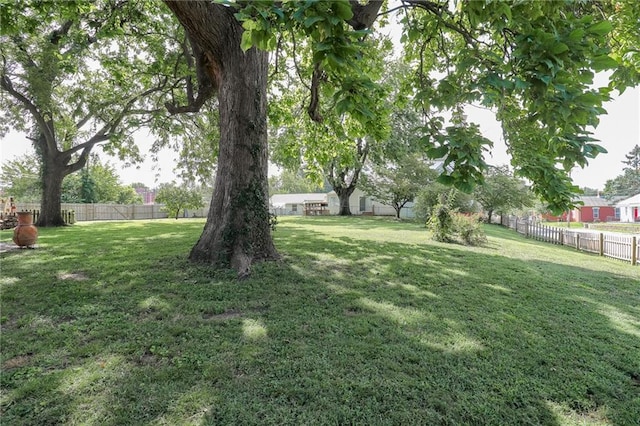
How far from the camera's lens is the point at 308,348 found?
290 cm

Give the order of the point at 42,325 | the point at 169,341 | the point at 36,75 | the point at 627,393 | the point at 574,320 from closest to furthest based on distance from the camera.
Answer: the point at 627,393, the point at 169,341, the point at 42,325, the point at 574,320, the point at 36,75

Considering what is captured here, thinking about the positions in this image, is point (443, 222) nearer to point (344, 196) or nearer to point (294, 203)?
point (344, 196)

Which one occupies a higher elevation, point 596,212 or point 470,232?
point 596,212

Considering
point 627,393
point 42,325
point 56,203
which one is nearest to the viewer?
point 627,393

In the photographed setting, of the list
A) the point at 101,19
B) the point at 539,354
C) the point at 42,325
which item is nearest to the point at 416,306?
the point at 539,354

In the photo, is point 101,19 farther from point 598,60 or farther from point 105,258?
point 598,60

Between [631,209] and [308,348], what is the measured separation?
4773 centimetres

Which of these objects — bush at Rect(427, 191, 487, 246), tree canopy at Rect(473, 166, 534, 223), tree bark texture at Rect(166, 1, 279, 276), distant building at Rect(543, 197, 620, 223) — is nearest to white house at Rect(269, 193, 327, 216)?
tree canopy at Rect(473, 166, 534, 223)

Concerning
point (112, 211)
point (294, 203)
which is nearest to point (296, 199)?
point (294, 203)

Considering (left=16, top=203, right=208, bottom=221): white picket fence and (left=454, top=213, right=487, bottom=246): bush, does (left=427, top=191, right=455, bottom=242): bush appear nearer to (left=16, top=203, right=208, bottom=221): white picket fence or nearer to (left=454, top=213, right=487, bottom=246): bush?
(left=454, top=213, right=487, bottom=246): bush

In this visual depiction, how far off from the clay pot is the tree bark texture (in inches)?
200

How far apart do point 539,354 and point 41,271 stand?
23.6 ft

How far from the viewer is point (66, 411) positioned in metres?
2.01

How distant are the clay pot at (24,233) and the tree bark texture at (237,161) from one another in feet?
16.7
